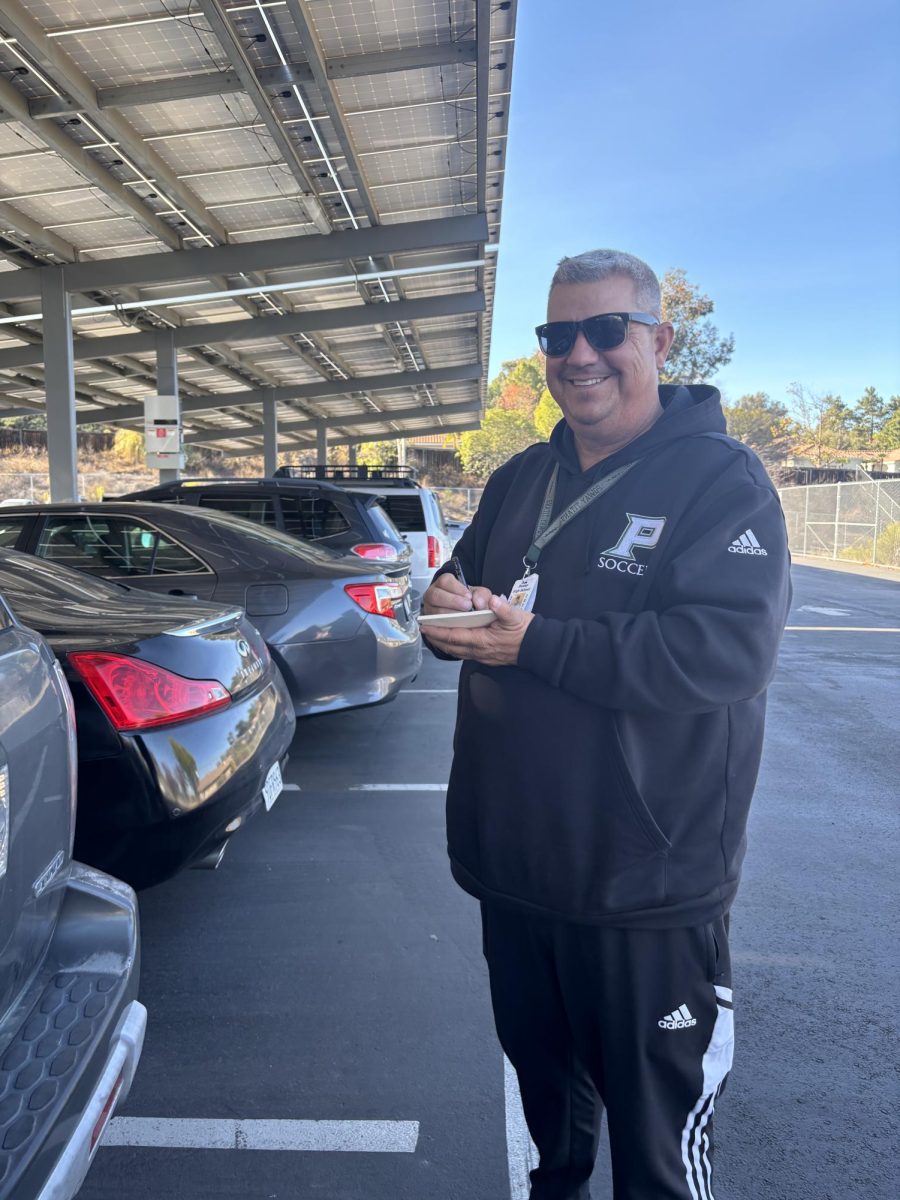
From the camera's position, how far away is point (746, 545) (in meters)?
1.58

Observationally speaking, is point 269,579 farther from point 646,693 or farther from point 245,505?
point 646,693

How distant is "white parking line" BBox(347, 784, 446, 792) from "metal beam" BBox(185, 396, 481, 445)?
82.4ft

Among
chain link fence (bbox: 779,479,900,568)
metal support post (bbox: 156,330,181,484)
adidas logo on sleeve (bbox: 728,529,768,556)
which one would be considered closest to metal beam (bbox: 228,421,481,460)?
chain link fence (bbox: 779,479,900,568)

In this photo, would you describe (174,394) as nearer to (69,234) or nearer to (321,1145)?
(69,234)

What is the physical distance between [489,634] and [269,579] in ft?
12.5

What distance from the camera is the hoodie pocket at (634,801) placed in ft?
5.32

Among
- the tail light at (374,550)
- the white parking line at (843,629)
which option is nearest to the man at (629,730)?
the tail light at (374,550)

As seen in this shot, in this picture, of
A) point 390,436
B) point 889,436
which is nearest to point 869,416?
point 889,436

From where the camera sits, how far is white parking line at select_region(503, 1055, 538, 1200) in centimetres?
217

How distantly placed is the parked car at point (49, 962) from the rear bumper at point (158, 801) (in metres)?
0.75

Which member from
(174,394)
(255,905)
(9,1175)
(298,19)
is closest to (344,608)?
(255,905)

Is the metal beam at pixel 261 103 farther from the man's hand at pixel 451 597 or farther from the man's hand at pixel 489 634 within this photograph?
the man's hand at pixel 489 634

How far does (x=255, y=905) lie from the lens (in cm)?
367

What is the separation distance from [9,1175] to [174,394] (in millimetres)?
15823
